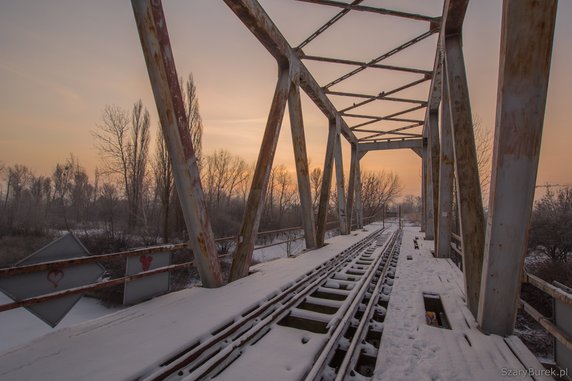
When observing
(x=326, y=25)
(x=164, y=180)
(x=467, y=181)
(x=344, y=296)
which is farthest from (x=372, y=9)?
(x=164, y=180)

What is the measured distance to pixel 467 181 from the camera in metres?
3.53

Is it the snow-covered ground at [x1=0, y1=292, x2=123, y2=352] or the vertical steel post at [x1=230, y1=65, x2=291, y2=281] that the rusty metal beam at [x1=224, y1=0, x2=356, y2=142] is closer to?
the vertical steel post at [x1=230, y1=65, x2=291, y2=281]

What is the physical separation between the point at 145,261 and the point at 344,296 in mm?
3210

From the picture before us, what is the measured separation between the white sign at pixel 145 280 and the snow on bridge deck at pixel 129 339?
15 centimetres

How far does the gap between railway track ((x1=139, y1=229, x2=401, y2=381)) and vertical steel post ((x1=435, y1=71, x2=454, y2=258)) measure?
3.63 m

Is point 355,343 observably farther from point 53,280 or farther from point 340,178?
point 340,178

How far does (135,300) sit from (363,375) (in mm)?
3218

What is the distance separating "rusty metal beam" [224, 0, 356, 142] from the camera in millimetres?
4815

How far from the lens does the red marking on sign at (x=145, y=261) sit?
3689 millimetres

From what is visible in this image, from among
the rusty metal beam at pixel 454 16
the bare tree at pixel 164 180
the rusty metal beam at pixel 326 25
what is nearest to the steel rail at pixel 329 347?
the rusty metal beam at pixel 454 16

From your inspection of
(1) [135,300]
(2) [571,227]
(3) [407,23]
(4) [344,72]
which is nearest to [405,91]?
(4) [344,72]

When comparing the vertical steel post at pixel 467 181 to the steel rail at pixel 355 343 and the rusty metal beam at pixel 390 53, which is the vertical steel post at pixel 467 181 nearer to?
the steel rail at pixel 355 343

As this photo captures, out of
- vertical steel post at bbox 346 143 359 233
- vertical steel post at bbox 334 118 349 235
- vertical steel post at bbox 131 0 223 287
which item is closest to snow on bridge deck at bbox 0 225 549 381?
vertical steel post at bbox 131 0 223 287

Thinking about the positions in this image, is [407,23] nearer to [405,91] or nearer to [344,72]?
[344,72]
